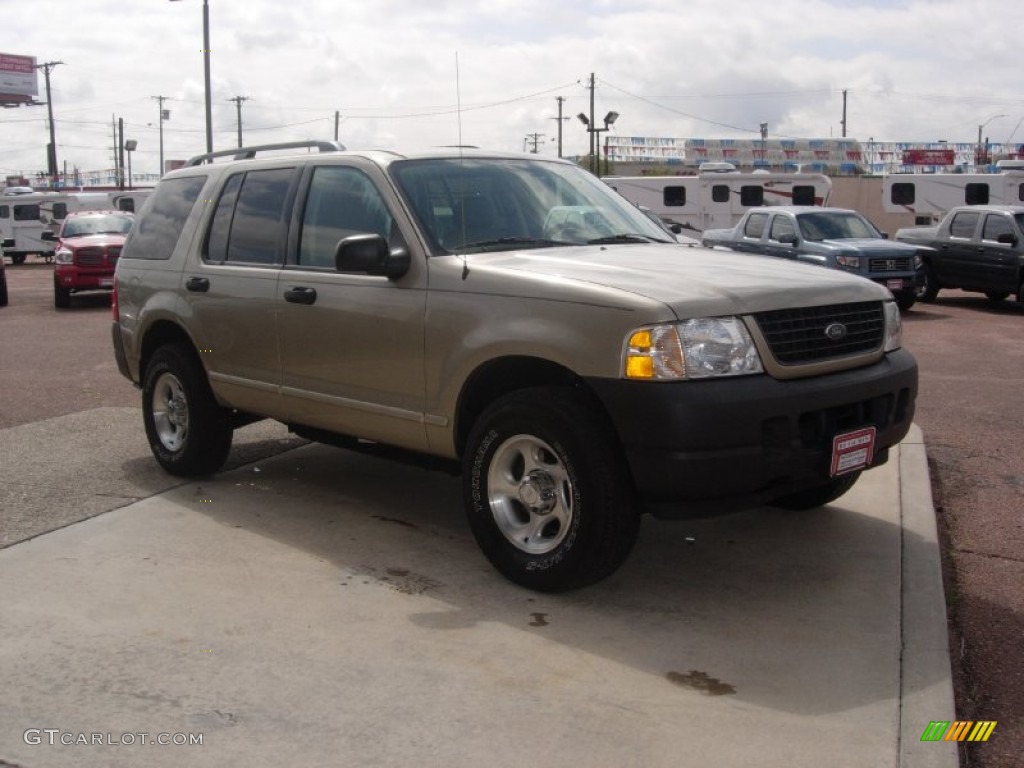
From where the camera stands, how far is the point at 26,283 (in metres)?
28.1

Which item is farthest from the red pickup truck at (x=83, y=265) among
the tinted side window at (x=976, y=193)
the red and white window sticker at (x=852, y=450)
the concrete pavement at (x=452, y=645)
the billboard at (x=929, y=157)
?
the billboard at (x=929, y=157)

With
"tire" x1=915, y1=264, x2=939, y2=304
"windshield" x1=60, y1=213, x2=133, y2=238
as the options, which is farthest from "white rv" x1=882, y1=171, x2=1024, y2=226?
"windshield" x1=60, y1=213, x2=133, y2=238

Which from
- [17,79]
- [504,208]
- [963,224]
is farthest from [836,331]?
[17,79]

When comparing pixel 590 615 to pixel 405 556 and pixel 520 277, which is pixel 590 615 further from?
pixel 520 277

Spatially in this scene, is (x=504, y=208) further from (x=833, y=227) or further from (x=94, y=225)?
(x=94, y=225)

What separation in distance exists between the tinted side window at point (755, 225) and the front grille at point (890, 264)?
1.97 m

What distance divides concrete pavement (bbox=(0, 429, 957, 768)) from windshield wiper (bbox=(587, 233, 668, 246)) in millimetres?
1442

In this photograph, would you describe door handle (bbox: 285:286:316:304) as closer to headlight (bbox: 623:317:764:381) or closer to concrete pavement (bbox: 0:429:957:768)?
concrete pavement (bbox: 0:429:957:768)

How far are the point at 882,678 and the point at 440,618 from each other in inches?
64.9

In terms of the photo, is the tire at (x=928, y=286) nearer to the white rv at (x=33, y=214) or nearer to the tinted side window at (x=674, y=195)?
the tinted side window at (x=674, y=195)

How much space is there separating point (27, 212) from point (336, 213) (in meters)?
36.7

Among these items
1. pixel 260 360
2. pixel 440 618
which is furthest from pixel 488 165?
pixel 440 618

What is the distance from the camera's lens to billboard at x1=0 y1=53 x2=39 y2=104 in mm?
89375

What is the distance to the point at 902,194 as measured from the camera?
28.8 meters
